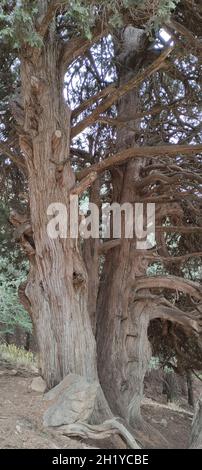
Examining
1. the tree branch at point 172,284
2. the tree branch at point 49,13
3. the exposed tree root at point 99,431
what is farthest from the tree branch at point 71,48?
the exposed tree root at point 99,431

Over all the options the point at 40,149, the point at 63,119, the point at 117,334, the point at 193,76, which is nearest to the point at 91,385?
the point at 117,334

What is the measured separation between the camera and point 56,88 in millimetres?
6000

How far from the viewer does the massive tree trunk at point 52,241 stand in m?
5.74

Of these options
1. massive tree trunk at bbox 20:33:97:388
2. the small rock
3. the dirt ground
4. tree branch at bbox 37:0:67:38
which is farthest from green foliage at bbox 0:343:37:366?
tree branch at bbox 37:0:67:38

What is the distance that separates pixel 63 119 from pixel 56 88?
1.26ft

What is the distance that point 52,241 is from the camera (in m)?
5.87

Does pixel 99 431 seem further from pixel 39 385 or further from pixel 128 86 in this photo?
pixel 128 86

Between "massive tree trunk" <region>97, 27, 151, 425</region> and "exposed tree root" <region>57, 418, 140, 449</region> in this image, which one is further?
"massive tree trunk" <region>97, 27, 151, 425</region>

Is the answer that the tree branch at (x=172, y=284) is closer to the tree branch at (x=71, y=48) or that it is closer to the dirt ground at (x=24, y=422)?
the dirt ground at (x=24, y=422)

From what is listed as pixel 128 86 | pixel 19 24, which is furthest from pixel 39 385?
pixel 19 24

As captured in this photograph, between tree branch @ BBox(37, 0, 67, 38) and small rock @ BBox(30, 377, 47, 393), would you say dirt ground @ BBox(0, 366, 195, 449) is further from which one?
tree branch @ BBox(37, 0, 67, 38)

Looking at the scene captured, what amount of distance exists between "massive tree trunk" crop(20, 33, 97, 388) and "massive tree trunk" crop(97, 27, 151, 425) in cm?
123

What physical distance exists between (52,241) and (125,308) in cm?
199

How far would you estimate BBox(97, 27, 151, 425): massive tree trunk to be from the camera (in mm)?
7055
